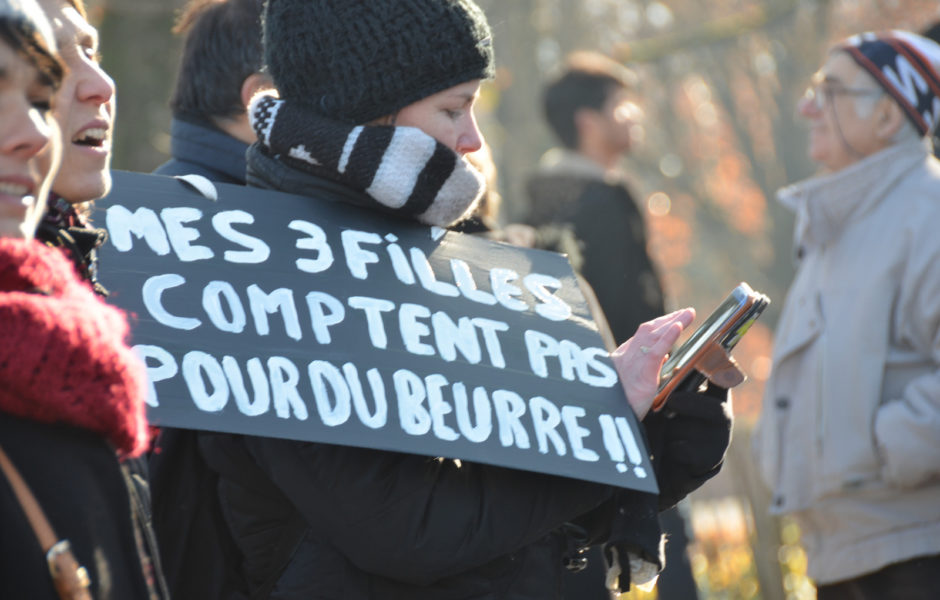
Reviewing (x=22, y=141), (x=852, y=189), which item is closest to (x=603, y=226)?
(x=852, y=189)

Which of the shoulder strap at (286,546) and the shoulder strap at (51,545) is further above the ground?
the shoulder strap at (51,545)

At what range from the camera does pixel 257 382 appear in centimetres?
192

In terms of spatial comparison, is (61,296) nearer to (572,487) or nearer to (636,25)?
(572,487)

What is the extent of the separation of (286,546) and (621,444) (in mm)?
615

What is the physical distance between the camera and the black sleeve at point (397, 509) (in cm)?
189

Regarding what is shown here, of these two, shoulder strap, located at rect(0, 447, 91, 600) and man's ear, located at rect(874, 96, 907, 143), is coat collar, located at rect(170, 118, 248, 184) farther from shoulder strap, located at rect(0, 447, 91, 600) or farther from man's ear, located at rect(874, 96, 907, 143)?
man's ear, located at rect(874, 96, 907, 143)

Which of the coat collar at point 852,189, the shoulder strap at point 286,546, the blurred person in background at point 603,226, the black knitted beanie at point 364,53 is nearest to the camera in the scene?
the shoulder strap at point 286,546

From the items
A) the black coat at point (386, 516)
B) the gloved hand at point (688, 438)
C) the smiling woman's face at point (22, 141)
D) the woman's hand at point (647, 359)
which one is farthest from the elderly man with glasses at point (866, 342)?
the smiling woman's face at point (22, 141)

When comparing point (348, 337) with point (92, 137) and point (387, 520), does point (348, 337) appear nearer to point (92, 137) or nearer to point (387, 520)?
point (387, 520)

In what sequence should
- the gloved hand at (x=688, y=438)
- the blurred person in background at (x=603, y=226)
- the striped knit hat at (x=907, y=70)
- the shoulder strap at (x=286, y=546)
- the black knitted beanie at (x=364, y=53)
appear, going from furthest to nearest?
1. the blurred person in background at (x=603, y=226)
2. the striped knit hat at (x=907, y=70)
3. the gloved hand at (x=688, y=438)
4. the black knitted beanie at (x=364, y=53)
5. the shoulder strap at (x=286, y=546)

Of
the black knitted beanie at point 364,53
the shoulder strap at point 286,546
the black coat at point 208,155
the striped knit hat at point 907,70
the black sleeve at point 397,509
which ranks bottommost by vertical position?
the shoulder strap at point 286,546

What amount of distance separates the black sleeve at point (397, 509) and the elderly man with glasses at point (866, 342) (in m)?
1.83

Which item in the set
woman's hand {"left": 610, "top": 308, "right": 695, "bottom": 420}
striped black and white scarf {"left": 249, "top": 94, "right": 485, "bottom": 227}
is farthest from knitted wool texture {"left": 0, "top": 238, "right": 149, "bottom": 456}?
woman's hand {"left": 610, "top": 308, "right": 695, "bottom": 420}

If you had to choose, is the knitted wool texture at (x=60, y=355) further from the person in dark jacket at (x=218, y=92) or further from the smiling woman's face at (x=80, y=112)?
the person in dark jacket at (x=218, y=92)
